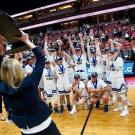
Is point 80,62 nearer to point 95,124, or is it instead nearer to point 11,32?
point 95,124

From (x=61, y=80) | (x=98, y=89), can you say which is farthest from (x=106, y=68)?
(x=61, y=80)

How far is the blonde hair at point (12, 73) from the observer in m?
2.79

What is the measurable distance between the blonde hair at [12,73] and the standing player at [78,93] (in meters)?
6.16

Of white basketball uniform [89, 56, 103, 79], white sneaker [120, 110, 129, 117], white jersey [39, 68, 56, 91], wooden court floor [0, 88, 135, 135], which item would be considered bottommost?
wooden court floor [0, 88, 135, 135]

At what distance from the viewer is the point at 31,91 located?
294 cm

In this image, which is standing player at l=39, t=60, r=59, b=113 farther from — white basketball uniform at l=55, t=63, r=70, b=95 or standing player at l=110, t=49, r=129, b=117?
standing player at l=110, t=49, r=129, b=117

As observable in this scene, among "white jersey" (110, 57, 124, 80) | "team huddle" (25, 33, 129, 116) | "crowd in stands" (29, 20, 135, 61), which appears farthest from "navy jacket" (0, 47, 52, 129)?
"crowd in stands" (29, 20, 135, 61)

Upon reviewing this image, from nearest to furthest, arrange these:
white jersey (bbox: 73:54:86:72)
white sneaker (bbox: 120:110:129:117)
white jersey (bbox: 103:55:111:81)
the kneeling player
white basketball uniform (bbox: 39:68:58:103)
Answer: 1. white sneaker (bbox: 120:110:129:117)
2. the kneeling player
3. white jersey (bbox: 103:55:111:81)
4. white basketball uniform (bbox: 39:68:58:103)
5. white jersey (bbox: 73:54:86:72)

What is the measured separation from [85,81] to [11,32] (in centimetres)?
697

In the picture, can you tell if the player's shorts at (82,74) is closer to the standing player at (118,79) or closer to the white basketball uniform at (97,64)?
the white basketball uniform at (97,64)

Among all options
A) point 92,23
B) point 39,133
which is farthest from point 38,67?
point 92,23

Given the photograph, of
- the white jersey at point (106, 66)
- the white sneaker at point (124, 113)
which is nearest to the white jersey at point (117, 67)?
the white jersey at point (106, 66)

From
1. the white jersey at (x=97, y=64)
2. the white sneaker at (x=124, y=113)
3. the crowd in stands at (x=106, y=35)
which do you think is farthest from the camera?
the crowd in stands at (x=106, y=35)

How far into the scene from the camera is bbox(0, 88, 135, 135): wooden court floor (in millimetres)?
7000
